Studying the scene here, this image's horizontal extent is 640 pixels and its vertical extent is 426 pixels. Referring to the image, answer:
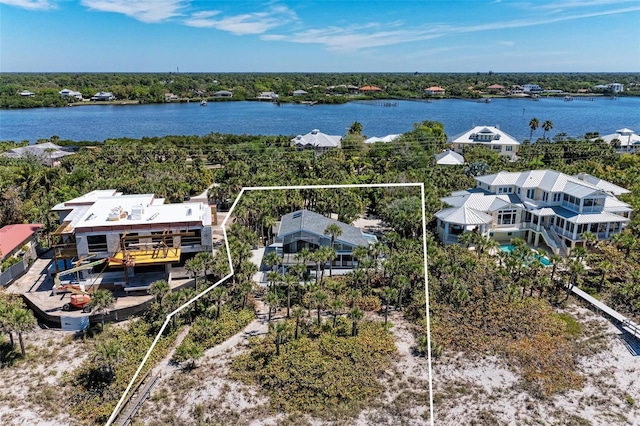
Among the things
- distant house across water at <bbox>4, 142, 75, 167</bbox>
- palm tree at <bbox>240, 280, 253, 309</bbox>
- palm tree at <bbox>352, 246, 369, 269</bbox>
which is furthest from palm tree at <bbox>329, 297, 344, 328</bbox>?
distant house across water at <bbox>4, 142, 75, 167</bbox>

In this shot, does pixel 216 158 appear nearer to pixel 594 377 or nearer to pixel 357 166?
pixel 357 166

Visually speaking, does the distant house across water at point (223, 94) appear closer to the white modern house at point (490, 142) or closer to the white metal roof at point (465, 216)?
the white modern house at point (490, 142)

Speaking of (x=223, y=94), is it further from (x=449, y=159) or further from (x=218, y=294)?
(x=218, y=294)

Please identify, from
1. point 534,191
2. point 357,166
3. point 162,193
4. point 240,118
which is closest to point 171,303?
point 162,193

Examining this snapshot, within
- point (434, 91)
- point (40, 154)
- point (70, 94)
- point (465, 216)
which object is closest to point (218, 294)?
point (465, 216)

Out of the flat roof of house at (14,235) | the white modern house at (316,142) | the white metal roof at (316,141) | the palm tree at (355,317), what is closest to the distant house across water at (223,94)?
the white metal roof at (316,141)

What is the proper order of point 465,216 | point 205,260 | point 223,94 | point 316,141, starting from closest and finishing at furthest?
point 205,260 < point 465,216 < point 316,141 < point 223,94
